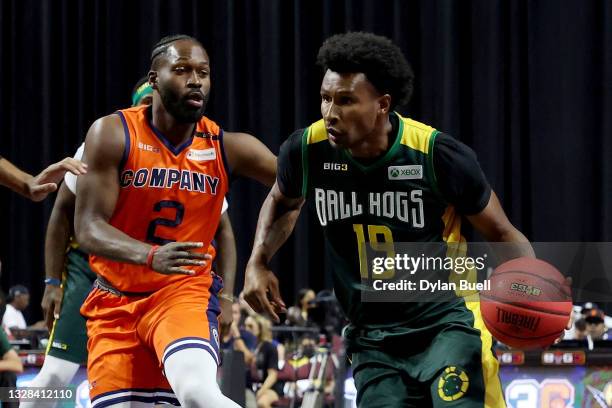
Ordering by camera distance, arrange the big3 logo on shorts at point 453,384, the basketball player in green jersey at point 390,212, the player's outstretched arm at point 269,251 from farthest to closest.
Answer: the player's outstretched arm at point 269,251 → the basketball player in green jersey at point 390,212 → the big3 logo on shorts at point 453,384

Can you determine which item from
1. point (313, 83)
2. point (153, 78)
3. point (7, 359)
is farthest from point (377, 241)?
point (313, 83)

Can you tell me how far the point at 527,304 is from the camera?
355cm

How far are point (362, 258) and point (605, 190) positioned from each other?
11.7m

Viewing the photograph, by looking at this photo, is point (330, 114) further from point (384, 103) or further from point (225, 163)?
point (225, 163)

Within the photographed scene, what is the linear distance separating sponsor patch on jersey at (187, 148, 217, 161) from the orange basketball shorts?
542mm

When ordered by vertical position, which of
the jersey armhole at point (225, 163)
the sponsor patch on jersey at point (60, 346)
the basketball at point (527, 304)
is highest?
the jersey armhole at point (225, 163)

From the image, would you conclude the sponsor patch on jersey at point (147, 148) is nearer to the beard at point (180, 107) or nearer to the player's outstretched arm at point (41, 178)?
the beard at point (180, 107)

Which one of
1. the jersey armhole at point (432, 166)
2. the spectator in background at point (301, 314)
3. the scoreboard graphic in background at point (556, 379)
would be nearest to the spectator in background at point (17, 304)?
the spectator in background at point (301, 314)

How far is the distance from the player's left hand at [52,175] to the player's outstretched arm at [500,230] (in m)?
1.58

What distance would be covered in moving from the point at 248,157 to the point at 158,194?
0.48 metres

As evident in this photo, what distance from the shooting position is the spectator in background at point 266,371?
935cm

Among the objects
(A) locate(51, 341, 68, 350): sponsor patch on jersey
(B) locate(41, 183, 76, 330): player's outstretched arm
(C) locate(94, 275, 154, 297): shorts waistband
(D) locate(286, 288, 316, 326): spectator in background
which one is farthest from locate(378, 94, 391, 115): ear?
(D) locate(286, 288, 316, 326): spectator in background

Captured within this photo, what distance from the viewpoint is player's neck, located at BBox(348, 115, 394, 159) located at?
3.70 meters

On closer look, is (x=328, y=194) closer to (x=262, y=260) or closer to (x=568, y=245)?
Answer: (x=262, y=260)
